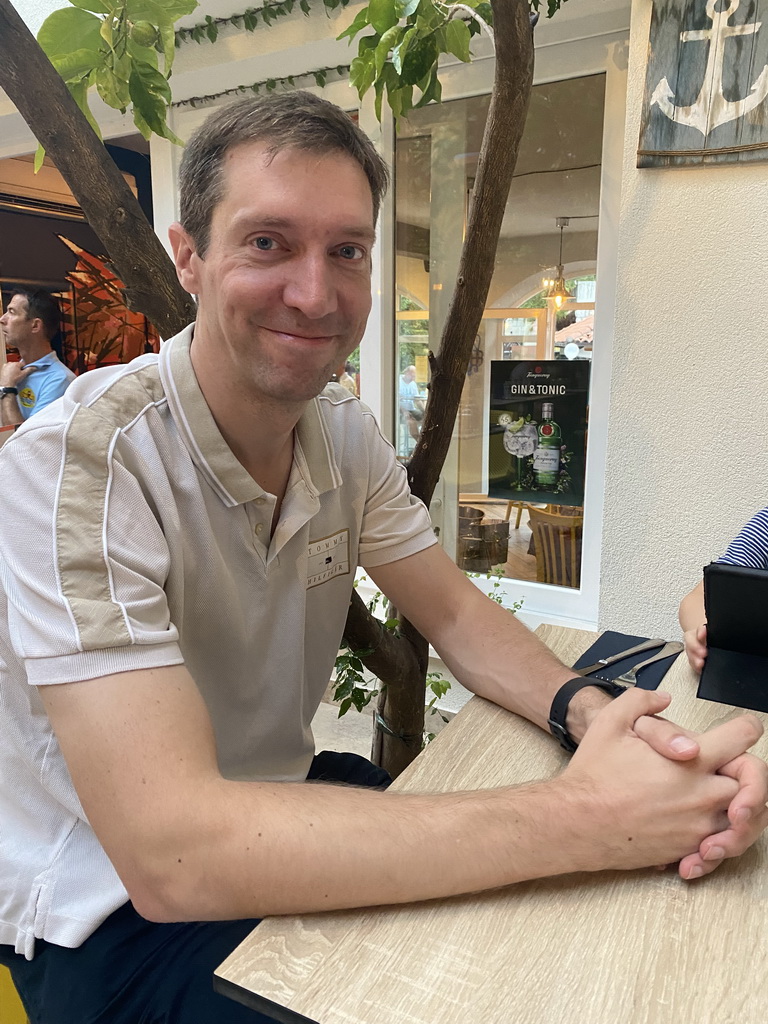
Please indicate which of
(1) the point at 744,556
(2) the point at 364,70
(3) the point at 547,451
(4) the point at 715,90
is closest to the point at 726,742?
(1) the point at 744,556

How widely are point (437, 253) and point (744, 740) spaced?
2.56 meters

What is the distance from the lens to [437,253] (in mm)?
2975

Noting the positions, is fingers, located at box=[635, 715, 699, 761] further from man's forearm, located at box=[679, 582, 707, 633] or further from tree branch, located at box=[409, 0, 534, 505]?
tree branch, located at box=[409, 0, 534, 505]

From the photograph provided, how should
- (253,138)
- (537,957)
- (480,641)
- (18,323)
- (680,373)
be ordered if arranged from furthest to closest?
(18,323) → (680,373) → (480,641) → (253,138) → (537,957)

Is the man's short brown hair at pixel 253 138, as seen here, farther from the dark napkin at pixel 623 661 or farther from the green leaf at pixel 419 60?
the dark napkin at pixel 623 661

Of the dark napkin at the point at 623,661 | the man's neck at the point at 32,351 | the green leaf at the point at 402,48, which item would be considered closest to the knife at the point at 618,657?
the dark napkin at the point at 623,661

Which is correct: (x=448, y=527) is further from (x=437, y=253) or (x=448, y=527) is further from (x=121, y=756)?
(x=121, y=756)

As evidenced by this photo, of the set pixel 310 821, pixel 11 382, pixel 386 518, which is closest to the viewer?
pixel 310 821

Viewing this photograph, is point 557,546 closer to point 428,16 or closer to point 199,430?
point 428,16

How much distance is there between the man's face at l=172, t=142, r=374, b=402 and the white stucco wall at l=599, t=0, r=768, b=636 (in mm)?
1323

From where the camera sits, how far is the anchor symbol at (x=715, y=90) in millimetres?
1800

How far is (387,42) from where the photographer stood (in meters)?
Answer: 1.29

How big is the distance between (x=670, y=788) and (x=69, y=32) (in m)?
1.47

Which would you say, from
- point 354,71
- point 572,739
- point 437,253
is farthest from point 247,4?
point 572,739
